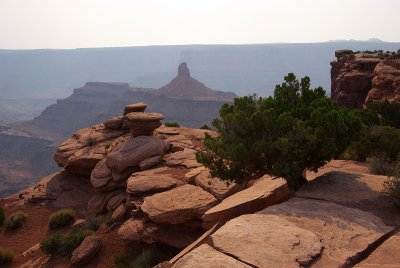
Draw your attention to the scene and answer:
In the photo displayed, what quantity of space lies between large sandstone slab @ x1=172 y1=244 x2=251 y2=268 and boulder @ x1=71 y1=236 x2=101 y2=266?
11019mm

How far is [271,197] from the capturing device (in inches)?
377

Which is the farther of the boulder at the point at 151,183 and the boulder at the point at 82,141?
the boulder at the point at 82,141

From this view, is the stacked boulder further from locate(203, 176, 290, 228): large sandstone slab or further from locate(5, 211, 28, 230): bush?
locate(5, 211, 28, 230): bush

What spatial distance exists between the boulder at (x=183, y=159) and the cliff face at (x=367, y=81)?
1863 centimetres

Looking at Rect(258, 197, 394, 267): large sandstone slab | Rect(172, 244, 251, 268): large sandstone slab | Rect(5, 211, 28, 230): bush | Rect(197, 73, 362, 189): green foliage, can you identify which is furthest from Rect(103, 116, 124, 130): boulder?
Rect(172, 244, 251, 268): large sandstone slab

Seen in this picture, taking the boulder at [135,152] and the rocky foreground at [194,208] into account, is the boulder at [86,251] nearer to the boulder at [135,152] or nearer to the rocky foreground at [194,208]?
the rocky foreground at [194,208]

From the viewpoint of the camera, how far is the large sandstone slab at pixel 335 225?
22.1 ft

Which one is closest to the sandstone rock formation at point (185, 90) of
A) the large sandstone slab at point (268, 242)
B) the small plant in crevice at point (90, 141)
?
the small plant in crevice at point (90, 141)

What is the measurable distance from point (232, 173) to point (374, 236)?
5.38 metres

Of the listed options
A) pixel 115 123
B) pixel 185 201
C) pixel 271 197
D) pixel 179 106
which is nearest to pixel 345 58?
pixel 115 123

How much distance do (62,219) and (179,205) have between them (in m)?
10.6

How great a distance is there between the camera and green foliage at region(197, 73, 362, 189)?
10.7m

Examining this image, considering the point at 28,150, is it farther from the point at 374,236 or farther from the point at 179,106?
the point at 374,236

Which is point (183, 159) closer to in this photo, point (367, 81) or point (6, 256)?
point (6, 256)
